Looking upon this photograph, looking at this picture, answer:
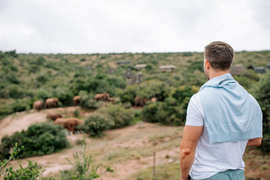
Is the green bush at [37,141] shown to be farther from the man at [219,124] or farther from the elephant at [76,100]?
the man at [219,124]

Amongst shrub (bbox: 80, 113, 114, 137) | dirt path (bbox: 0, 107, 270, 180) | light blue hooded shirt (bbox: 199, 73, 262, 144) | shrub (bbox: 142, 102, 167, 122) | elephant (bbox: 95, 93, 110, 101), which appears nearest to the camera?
light blue hooded shirt (bbox: 199, 73, 262, 144)

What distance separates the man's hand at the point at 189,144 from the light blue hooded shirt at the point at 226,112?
0.09 m

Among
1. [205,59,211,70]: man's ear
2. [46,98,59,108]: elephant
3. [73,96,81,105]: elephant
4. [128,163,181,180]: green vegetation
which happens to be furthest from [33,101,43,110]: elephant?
[205,59,211,70]: man's ear

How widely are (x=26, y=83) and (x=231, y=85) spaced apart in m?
28.6

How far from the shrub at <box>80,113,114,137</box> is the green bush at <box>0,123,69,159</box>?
1857 mm

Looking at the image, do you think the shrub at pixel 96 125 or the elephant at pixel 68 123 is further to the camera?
the elephant at pixel 68 123

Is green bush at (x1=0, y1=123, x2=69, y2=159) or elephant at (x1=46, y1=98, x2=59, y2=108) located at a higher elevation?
elephant at (x1=46, y1=98, x2=59, y2=108)

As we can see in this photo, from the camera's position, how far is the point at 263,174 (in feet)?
17.9

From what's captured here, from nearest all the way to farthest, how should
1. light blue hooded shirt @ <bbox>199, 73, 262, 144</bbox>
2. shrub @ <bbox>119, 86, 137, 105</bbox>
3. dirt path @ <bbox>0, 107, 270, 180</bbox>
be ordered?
light blue hooded shirt @ <bbox>199, 73, 262, 144</bbox> → dirt path @ <bbox>0, 107, 270, 180</bbox> → shrub @ <bbox>119, 86, 137, 105</bbox>

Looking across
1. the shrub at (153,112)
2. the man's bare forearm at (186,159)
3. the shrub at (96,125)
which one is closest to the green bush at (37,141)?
the shrub at (96,125)

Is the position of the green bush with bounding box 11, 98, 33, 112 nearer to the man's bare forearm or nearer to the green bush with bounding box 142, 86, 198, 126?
the green bush with bounding box 142, 86, 198, 126

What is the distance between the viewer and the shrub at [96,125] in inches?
487

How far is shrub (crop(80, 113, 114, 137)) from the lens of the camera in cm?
1236

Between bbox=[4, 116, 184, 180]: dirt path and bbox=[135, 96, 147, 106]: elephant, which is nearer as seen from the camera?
bbox=[4, 116, 184, 180]: dirt path
